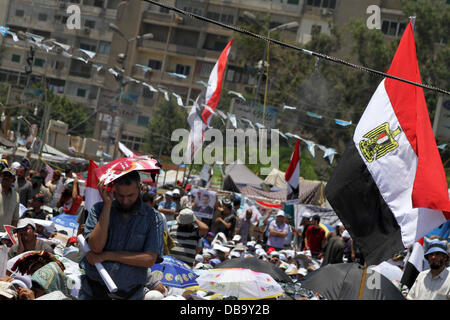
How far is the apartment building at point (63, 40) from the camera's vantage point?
206ft

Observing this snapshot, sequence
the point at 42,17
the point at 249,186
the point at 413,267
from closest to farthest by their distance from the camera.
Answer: the point at 413,267
the point at 249,186
the point at 42,17

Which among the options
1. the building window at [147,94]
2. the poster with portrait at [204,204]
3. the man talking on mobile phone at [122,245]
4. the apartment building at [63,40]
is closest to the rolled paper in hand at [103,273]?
the man talking on mobile phone at [122,245]

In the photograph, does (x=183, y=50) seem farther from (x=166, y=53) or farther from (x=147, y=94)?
(x=147, y=94)

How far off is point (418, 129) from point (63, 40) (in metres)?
59.5

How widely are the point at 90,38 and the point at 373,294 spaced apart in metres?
57.8

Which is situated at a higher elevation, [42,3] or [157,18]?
[157,18]

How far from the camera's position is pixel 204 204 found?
15.3m

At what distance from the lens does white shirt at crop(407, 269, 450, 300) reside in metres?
7.05

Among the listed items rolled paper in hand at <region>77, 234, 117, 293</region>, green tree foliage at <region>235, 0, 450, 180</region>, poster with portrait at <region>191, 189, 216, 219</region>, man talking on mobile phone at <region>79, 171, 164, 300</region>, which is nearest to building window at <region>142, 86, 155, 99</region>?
green tree foliage at <region>235, 0, 450, 180</region>

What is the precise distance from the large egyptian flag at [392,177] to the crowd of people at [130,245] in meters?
0.89

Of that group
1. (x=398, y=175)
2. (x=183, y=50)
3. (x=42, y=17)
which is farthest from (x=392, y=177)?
(x=42, y=17)

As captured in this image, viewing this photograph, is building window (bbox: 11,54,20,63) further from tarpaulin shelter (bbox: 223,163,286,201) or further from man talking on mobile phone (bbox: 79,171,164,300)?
man talking on mobile phone (bbox: 79,171,164,300)

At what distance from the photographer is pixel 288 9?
6006 centimetres

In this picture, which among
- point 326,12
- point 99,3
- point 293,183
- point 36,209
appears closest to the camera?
point 36,209
